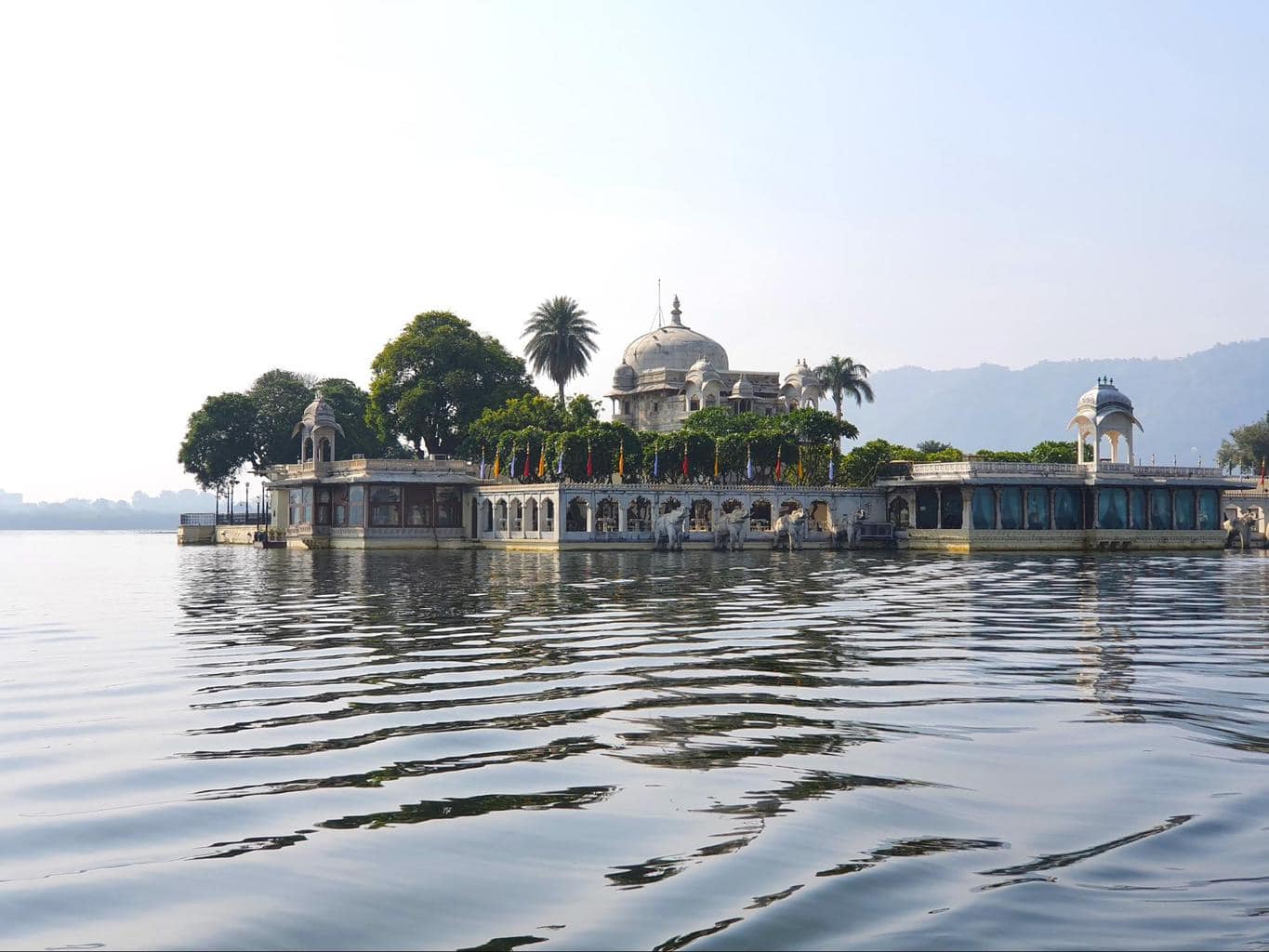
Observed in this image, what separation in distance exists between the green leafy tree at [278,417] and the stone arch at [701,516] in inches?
1556

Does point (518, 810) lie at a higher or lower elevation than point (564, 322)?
lower

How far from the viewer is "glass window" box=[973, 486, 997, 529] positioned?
72.8 m

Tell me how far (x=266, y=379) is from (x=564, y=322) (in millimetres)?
25188

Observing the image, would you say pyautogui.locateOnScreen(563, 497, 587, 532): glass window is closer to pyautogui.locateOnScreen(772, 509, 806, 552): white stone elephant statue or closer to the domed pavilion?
pyautogui.locateOnScreen(772, 509, 806, 552): white stone elephant statue

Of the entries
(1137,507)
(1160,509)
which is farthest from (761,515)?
(1160,509)

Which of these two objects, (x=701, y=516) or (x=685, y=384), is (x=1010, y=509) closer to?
(x=701, y=516)

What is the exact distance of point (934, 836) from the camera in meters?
8.41

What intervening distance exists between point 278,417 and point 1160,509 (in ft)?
217

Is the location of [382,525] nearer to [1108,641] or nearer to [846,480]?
[846,480]

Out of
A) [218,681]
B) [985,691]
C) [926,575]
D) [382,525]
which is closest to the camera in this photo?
[985,691]

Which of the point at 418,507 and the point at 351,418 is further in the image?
the point at 351,418

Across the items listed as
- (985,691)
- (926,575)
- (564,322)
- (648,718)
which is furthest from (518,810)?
(564,322)

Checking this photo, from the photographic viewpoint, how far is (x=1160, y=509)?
2987 inches

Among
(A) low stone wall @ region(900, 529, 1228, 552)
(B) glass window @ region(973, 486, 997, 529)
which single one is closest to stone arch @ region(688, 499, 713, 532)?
(A) low stone wall @ region(900, 529, 1228, 552)
